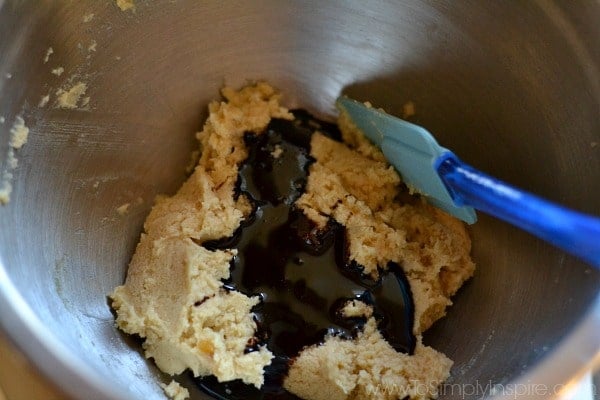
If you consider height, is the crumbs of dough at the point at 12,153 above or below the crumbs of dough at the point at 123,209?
above

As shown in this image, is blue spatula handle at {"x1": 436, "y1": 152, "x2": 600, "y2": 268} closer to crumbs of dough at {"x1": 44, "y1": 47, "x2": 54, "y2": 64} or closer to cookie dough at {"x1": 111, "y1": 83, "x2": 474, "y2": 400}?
cookie dough at {"x1": 111, "y1": 83, "x2": 474, "y2": 400}

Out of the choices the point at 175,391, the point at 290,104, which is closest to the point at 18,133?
the point at 175,391

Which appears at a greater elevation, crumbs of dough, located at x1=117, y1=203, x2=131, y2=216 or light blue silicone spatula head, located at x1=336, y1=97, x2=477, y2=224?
light blue silicone spatula head, located at x1=336, y1=97, x2=477, y2=224

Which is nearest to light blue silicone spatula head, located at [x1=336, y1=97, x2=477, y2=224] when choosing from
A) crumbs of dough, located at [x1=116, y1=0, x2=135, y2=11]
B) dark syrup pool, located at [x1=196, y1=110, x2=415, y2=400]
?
dark syrup pool, located at [x1=196, y1=110, x2=415, y2=400]

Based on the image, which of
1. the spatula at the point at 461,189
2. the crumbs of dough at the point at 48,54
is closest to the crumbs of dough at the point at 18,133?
the crumbs of dough at the point at 48,54

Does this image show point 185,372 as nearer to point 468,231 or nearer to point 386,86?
point 468,231

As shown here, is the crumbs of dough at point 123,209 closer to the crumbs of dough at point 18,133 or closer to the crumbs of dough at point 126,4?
the crumbs of dough at point 18,133

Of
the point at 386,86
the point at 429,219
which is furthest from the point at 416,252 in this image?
the point at 386,86

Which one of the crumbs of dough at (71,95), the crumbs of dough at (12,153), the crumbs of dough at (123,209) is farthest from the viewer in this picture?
the crumbs of dough at (123,209)
